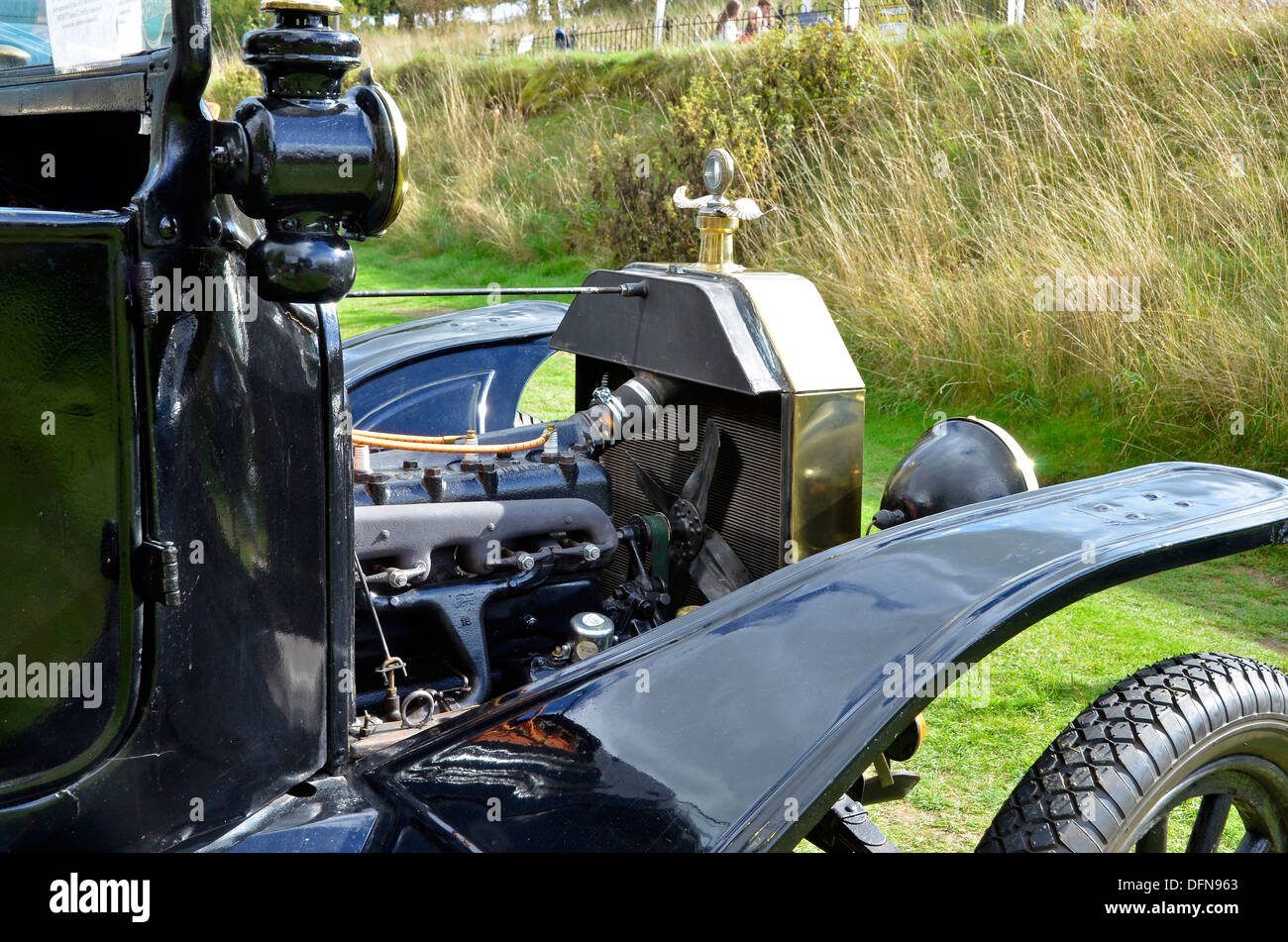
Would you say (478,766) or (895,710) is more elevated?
(895,710)

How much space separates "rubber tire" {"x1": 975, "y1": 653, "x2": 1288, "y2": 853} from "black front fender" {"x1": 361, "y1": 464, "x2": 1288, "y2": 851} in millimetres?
188

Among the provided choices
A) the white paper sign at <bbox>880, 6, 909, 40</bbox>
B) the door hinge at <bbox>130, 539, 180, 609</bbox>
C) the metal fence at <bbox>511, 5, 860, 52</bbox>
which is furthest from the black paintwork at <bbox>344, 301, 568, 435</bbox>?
the metal fence at <bbox>511, 5, 860, 52</bbox>

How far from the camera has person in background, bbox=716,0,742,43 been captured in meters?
14.3

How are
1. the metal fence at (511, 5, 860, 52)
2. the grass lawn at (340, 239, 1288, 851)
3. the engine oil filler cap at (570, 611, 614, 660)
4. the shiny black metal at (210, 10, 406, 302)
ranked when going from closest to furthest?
the shiny black metal at (210, 10, 406, 302), the engine oil filler cap at (570, 611, 614, 660), the grass lawn at (340, 239, 1288, 851), the metal fence at (511, 5, 860, 52)

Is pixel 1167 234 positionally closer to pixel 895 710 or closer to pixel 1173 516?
pixel 1173 516

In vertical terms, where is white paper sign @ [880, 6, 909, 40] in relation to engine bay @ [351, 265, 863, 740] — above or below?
above

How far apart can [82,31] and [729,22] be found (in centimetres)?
1379

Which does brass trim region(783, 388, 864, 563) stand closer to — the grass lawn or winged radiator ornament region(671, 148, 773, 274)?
winged radiator ornament region(671, 148, 773, 274)

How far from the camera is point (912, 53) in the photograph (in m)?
9.46

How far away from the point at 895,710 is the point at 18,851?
3.36 feet

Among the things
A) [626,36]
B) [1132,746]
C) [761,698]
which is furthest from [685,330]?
[626,36]

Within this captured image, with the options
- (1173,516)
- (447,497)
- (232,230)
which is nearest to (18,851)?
(232,230)

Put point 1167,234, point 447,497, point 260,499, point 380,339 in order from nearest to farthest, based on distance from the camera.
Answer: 1. point 260,499
2. point 447,497
3. point 380,339
4. point 1167,234

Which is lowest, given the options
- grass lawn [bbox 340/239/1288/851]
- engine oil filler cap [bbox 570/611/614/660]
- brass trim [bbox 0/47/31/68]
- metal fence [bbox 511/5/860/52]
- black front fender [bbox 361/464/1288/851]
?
grass lawn [bbox 340/239/1288/851]
